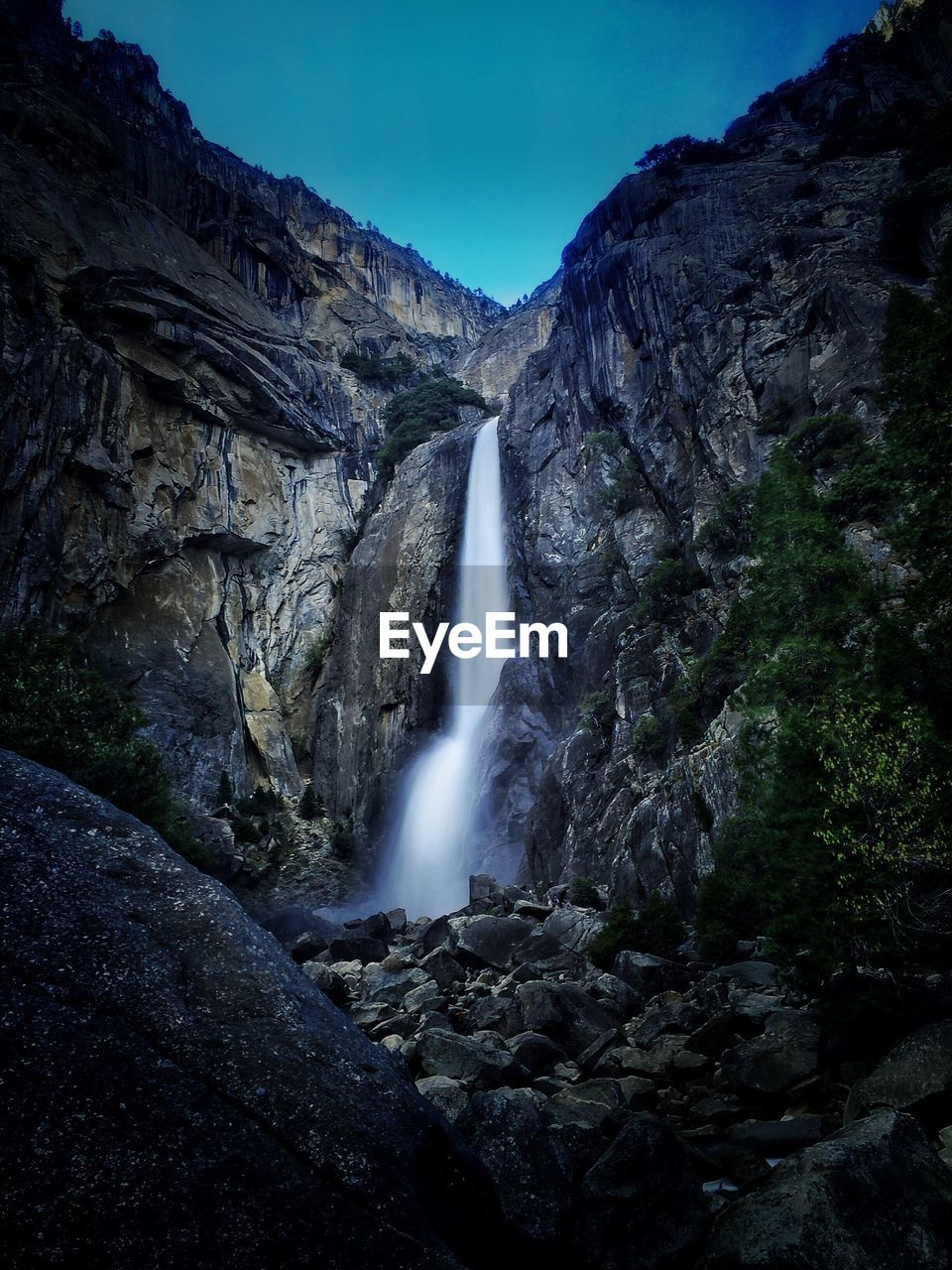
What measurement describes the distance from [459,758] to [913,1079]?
1521 inches

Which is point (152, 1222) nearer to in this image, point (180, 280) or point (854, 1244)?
point (854, 1244)

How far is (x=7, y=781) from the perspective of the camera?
520 centimetres

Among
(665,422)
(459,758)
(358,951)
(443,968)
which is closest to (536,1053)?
(443,968)

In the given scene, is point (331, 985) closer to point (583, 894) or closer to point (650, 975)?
point (650, 975)

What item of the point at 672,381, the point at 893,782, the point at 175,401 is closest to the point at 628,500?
the point at 672,381

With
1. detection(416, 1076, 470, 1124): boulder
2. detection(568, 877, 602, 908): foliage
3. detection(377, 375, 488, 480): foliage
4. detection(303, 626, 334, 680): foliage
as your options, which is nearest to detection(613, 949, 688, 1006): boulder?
detection(416, 1076, 470, 1124): boulder

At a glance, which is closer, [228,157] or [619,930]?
[619,930]

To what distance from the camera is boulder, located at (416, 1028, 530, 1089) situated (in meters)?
9.29

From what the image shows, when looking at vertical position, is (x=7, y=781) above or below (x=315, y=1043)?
above

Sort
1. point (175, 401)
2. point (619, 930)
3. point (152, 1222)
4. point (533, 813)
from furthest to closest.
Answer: point (175, 401), point (533, 813), point (619, 930), point (152, 1222)

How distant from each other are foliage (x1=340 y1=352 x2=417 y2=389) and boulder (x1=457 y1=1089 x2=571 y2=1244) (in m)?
73.6

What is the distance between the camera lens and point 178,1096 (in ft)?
12.8

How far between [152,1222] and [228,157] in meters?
128

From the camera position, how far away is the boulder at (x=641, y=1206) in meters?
5.18
